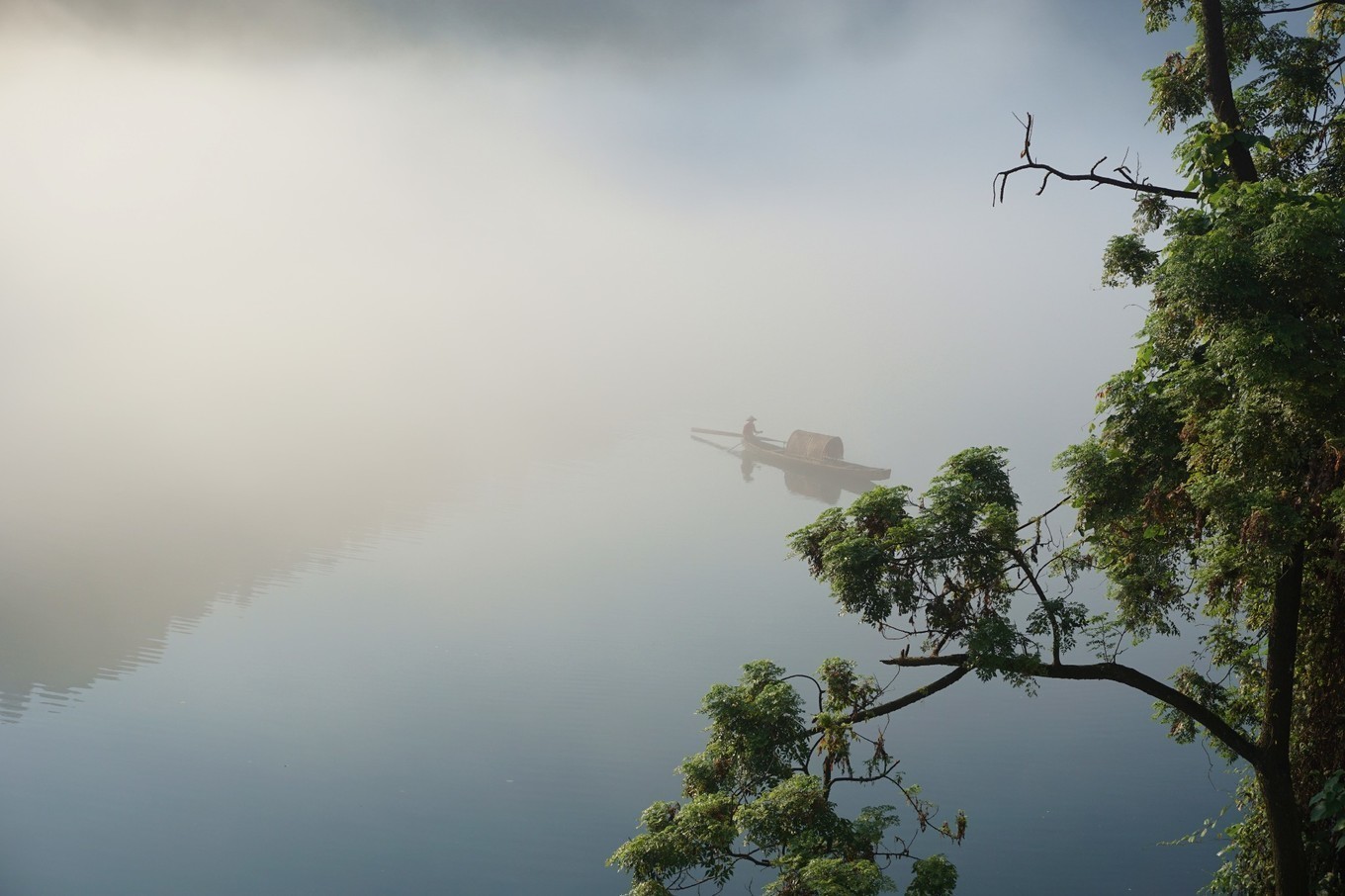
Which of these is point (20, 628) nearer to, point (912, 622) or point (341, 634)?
point (341, 634)

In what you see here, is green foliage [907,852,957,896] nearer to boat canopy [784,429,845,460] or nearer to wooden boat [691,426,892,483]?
wooden boat [691,426,892,483]

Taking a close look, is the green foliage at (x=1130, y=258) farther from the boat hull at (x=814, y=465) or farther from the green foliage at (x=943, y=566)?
the boat hull at (x=814, y=465)

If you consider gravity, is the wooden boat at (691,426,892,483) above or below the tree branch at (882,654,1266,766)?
above

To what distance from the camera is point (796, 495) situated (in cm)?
3284

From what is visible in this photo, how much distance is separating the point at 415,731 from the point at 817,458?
23.6 metres

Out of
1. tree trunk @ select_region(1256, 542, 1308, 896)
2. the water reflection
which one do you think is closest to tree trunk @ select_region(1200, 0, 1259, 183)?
tree trunk @ select_region(1256, 542, 1308, 896)

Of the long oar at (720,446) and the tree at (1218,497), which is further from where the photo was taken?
the long oar at (720,446)

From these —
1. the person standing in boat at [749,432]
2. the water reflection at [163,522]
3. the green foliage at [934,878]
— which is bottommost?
the green foliage at [934,878]

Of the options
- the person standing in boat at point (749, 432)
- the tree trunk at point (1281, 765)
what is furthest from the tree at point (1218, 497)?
the person standing in boat at point (749, 432)

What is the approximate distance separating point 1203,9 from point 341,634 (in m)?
15.2

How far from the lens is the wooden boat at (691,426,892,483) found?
32.6 m

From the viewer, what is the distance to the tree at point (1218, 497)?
13.4 ft

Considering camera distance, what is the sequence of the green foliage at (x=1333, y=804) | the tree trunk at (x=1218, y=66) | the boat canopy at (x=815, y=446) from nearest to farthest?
the green foliage at (x=1333, y=804), the tree trunk at (x=1218, y=66), the boat canopy at (x=815, y=446)

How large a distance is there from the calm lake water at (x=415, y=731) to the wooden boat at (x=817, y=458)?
10505mm
